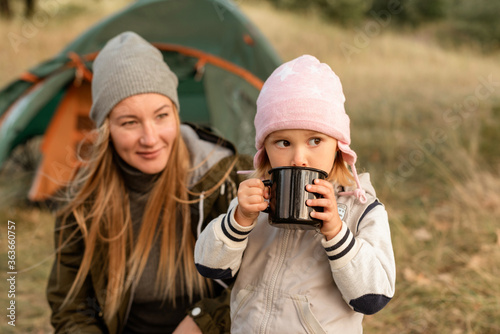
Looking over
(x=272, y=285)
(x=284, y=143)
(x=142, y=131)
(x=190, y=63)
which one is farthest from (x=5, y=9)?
(x=272, y=285)

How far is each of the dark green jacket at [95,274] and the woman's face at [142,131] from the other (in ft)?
0.51

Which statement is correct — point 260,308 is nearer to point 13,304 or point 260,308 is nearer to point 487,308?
point 487,308

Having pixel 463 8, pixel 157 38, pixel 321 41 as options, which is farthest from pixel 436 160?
pixel 463 8

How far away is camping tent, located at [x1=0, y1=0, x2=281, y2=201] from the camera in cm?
421

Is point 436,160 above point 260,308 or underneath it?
above

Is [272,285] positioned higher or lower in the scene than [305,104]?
lower

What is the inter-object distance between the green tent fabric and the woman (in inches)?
82.2

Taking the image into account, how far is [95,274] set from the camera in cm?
213

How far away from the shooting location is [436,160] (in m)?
4.82

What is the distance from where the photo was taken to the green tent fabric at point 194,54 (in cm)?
429

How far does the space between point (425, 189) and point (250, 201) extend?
12.3 ft

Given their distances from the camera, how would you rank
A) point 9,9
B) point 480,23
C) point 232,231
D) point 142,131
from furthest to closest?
1. point 9,9
2. point 480,23
3. point 142,131
4. point 232,231

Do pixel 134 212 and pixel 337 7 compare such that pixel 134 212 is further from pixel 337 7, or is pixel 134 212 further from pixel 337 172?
pixel 337 7

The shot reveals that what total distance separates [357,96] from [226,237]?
22.1 ft
